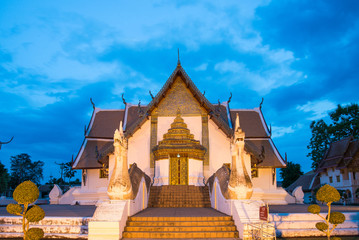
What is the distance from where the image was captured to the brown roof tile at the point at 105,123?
18.4 meters

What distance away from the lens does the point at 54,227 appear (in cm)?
791

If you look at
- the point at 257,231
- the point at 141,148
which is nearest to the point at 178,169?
the point at 141,148

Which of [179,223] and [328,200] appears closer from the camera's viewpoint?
[328,200]

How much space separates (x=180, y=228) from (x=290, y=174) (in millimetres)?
29183

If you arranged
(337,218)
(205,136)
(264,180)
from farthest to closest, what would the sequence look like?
(264,180) → (205,136) → (337,218)

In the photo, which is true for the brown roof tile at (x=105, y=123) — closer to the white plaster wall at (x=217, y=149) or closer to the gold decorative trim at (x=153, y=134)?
the gold decorative trim at (x=153, y=134)

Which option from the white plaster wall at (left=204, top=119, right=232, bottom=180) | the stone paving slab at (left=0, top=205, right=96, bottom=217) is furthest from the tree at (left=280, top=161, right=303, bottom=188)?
the stone paving slab at (left=0, top=205, right=96, bottom=217)

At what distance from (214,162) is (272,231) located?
8350 mm

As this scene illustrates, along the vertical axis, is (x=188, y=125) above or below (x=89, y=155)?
above

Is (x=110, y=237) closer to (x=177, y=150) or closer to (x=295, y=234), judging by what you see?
(x=295, y=234)

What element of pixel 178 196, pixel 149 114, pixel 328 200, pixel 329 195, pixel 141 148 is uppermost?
pixel 149 114

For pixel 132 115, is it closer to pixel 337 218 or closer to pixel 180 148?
pixel 180 148

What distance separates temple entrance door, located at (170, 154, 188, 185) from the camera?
47.1 feet

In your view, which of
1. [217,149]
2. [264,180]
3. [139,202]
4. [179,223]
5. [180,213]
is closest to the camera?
[179,223]
